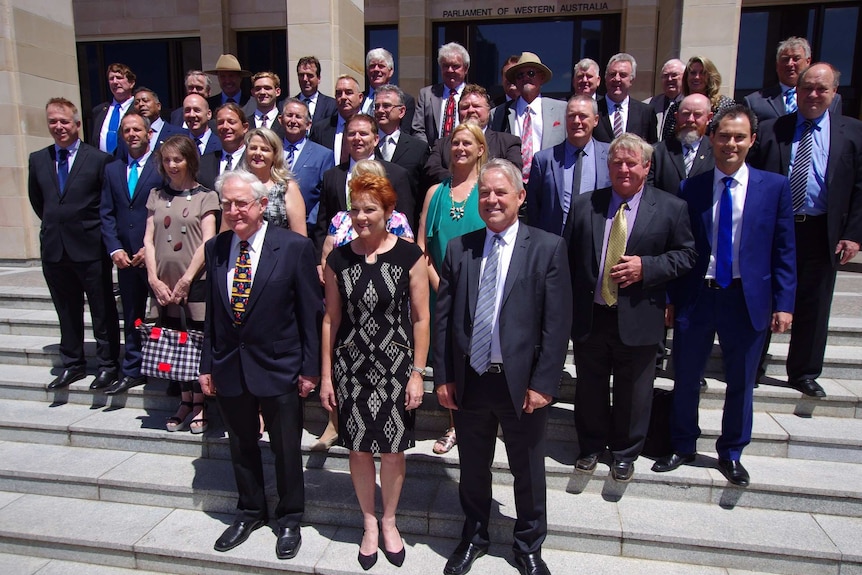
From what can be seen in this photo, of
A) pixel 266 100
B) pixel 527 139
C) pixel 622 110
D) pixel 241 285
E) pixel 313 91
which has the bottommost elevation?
pixel 241 285

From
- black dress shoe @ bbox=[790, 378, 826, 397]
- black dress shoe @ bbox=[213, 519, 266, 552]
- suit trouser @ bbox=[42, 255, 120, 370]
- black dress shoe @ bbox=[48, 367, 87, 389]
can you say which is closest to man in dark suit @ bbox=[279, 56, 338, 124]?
suit trouser @ bbox=[42, 255, 120, 370]

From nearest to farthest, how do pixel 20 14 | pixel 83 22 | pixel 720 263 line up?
pixel 720 263, pixel 20 14, pixel 83 22

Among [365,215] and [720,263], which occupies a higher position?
[365,215]

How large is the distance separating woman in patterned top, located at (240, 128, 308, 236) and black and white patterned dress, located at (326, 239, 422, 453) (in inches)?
34.7

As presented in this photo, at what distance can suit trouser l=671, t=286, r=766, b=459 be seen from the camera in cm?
353

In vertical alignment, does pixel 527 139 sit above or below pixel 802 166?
above

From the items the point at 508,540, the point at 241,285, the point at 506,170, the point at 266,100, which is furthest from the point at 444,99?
the point at 508,540

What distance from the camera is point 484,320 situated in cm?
301

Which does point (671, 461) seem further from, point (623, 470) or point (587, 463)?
point (587, 463)

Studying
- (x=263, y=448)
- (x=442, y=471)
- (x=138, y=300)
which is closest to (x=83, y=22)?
(x=138, y=300)

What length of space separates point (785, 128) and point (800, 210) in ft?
2.06

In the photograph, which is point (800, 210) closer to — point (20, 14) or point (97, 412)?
point (97, 412)

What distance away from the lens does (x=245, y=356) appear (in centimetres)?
329

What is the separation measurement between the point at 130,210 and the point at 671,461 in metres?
4.51
